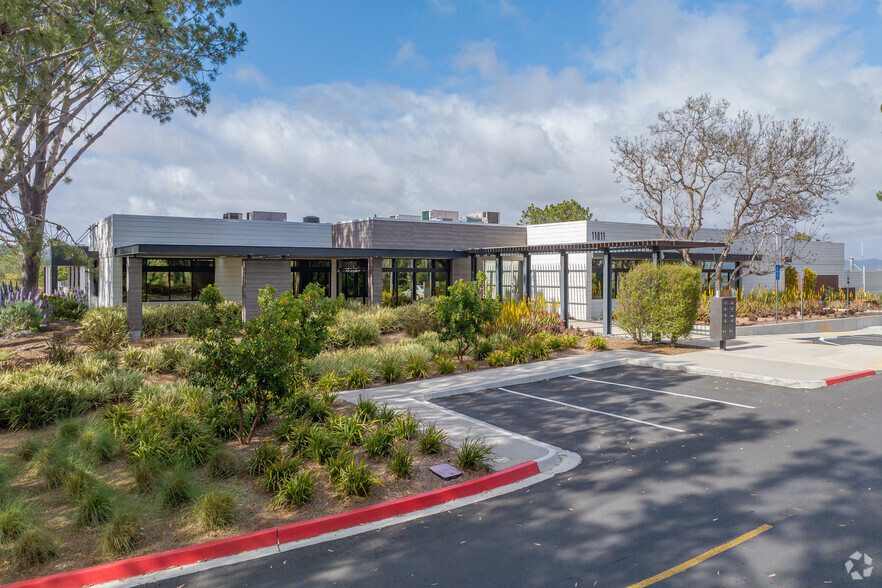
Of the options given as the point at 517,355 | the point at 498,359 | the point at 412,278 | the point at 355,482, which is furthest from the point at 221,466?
the point at 412,278

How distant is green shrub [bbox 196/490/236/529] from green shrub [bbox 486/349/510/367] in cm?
886

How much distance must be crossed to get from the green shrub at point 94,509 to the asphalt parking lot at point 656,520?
61.6 inches

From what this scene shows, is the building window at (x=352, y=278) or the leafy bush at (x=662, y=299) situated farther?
the building window at (x=352, y=278)

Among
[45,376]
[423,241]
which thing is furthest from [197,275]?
[45,376]

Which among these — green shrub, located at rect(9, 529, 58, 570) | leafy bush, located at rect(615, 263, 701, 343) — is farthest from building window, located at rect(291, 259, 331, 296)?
green shrub, located at rect(9, 529, 58, 570)

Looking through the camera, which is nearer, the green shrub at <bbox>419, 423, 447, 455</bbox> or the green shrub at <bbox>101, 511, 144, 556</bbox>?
the green shrub at <bbox>101, 511, 144, 556</bbox>

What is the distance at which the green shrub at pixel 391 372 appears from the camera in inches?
483

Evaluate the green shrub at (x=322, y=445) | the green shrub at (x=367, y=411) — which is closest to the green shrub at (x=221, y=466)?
the green shrub at (x=322, y=445)

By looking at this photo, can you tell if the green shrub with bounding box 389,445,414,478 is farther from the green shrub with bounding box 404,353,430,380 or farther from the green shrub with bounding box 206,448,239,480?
the green shrub with bounding box 404,353,430,380

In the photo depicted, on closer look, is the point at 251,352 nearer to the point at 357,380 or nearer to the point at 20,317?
the point at 357,380

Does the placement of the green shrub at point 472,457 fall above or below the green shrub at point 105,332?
below

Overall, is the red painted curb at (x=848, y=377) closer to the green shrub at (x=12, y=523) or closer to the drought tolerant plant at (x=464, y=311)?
the drought tolerant plant at (x=464, y=311)

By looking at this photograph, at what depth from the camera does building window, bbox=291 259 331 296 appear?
1070 inches

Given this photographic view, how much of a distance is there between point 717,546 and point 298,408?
19.6 feet
